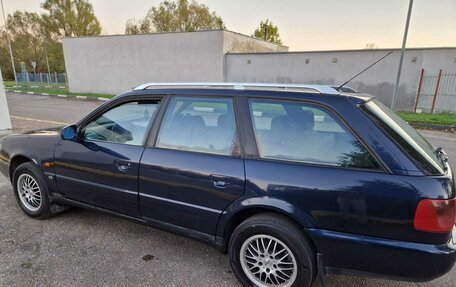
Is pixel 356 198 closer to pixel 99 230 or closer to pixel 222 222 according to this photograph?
pixel 222 222

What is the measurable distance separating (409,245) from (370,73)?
1381cm

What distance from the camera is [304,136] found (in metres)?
2.14

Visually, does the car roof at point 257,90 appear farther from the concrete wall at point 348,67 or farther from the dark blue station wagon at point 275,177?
the concrete wall at point 348,67

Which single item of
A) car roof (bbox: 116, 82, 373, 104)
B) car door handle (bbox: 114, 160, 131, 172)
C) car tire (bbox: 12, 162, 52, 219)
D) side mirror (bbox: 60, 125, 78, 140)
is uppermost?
car roof (bbox: 116, 82, 373, 104)

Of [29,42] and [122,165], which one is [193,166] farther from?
[29,42]

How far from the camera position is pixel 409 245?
1.78 meters

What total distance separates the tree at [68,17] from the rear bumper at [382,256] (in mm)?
38853

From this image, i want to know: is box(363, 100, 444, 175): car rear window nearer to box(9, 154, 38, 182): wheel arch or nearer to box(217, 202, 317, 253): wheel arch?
box(217, 202, 317, 253): wheel arch

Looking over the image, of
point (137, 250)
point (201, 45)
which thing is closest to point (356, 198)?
point (137, 250)

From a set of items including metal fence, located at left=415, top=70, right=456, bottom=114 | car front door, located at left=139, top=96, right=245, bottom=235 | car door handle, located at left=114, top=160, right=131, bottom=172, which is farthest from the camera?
metal fence, located at left=415, top=70, right=456, bottom=114

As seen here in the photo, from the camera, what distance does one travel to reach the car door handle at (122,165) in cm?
261

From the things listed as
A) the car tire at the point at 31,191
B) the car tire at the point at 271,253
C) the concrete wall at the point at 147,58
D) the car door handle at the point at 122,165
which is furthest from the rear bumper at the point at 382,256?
the concrete wall at the point at 147,58

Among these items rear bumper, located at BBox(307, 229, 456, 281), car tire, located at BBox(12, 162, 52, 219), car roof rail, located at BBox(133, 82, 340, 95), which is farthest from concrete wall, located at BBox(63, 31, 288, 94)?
rear bumper, located at BBox(307, 229, 456, 281)

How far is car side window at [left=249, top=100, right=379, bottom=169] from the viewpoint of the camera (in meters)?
1.96
